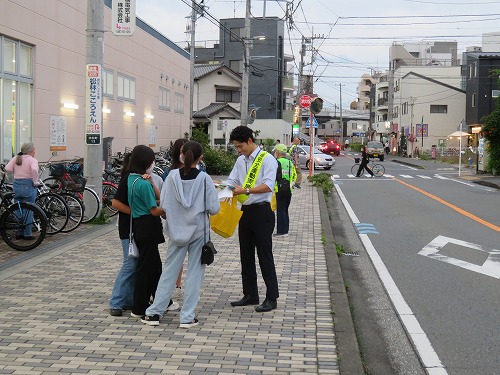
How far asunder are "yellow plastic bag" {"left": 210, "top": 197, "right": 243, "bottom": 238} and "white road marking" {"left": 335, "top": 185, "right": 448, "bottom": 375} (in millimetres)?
1995

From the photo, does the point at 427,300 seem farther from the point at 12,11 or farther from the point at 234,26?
the point at 234,26

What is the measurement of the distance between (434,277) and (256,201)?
11.2 feet

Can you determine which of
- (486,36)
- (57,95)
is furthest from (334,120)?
(57,95)

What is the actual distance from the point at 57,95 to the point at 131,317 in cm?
1185

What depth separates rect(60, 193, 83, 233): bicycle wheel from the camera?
40.8 ft

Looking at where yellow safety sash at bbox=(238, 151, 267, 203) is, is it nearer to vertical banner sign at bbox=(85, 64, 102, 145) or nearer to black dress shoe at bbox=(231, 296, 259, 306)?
black dress shoe at bbox=(231, 296, 259, 306)

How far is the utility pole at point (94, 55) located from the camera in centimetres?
1306

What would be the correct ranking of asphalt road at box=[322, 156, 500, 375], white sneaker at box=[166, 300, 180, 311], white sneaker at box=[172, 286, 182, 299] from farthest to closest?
white sneaker at box=[172, 286, 182, 299], white sneaker at box=[166, 300, 180, 311], asphalt road at box=[322, 156, 500, 375]

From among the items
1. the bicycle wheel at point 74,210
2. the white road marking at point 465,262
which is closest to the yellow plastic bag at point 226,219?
the white road marking at point 465,262

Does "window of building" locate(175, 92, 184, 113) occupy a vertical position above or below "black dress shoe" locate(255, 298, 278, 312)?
above

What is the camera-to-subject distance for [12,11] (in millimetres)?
14352

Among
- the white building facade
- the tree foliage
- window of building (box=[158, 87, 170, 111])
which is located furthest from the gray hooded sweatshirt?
the white building facade

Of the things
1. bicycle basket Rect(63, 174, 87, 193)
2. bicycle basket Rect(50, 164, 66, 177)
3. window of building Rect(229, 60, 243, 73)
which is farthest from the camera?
window of building Rect(229, 60, 243, 73)

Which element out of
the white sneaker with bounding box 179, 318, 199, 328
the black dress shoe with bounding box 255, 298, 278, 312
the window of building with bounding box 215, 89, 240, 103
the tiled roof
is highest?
the tiled roof
